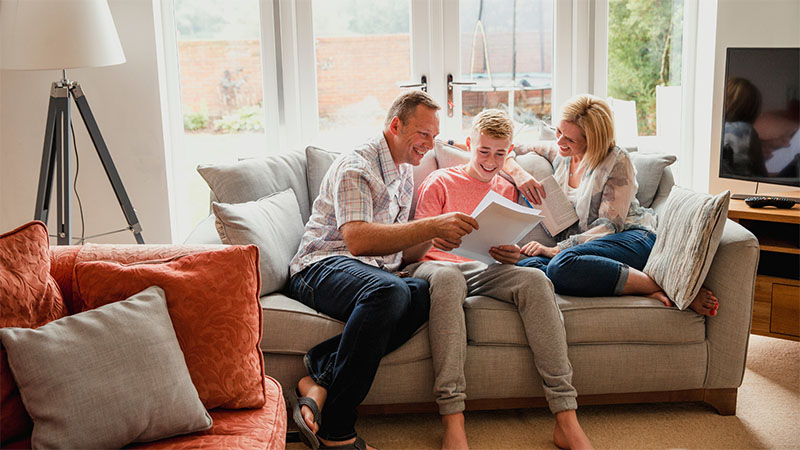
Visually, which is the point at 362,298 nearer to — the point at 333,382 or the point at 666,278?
the point at 333,382

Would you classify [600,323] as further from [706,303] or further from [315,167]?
[315,167]

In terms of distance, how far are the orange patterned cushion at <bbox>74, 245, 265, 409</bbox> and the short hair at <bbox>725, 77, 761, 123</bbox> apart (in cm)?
228

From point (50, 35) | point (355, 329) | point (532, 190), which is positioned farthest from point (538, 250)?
point (50, 35)

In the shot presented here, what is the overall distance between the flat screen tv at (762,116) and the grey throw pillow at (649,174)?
0.41 m

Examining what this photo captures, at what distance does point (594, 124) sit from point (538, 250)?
0.51m

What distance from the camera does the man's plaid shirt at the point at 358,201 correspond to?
2285 millimetres

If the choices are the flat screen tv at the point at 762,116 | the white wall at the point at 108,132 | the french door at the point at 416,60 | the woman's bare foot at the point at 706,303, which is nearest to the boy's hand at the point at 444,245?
the woman's bare foot at the point at 706,303

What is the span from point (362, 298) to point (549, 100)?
7.07ft

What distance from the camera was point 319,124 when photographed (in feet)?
12.5

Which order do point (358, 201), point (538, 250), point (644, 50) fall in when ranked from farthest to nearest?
1. point (644, 50)
2. point (538, 250)
3. point (358, 201)

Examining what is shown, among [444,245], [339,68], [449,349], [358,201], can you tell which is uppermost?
[339,68]

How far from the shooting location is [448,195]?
2.69 metres

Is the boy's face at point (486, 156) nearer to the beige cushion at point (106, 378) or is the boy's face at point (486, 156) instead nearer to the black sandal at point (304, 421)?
the black sandal at point (304, 421)

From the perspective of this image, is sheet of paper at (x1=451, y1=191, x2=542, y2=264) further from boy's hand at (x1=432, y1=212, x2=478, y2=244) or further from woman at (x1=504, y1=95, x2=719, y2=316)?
woman at (x1=504, y1=95, x2=719, y2=316)
